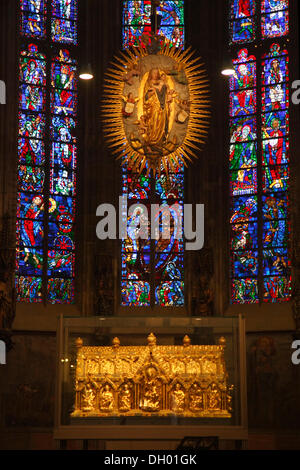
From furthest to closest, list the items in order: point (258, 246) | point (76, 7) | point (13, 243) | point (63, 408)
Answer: point (76, 7) < point (258, 246) < point (13, 243) < point (63, 408)

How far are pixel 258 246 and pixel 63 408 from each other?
25.0 feet

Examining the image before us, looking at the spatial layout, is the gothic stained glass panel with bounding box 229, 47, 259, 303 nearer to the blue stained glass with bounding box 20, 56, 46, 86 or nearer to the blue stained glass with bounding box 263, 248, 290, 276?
the blue stained glass with bounding box 263, 248, 290, 276

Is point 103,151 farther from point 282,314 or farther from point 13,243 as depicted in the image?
point 282,314

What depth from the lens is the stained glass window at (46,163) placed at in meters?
22.6

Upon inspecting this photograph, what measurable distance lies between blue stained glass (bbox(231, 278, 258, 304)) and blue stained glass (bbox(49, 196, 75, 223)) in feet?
12.3

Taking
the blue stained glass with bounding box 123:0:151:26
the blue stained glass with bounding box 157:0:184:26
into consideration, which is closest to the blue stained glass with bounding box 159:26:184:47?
the blue stained glass with bounding box 157:0:184:26

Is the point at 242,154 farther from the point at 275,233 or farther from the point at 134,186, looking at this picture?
the point at 134,186

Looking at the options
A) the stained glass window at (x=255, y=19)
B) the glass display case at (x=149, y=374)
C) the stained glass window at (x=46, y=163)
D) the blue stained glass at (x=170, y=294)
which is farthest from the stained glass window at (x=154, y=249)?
the glass display case at (x=149, y=374)

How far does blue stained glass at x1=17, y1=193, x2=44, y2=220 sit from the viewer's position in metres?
22.7

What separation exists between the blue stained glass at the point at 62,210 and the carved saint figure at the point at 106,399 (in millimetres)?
6849

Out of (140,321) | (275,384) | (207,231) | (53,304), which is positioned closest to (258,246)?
(207,231)

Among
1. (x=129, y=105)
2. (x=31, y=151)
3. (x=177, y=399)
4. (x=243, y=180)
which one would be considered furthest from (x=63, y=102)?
(x=177, y=399)

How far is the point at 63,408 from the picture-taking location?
1641 cm

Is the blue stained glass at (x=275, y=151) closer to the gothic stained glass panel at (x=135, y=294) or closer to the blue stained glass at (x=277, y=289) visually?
the blue stained glass at (x=277, y=289)
